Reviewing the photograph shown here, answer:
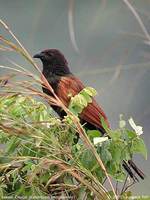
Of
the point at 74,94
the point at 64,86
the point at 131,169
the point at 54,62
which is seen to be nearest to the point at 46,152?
the point at 131,169

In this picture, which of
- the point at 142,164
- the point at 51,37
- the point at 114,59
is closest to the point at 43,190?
the point at 142,164

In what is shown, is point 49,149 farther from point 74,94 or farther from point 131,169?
point 74,94

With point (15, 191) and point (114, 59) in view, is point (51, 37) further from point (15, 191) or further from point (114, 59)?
point (15, 191)

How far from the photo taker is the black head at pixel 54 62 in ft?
13.9

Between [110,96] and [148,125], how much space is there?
569mm

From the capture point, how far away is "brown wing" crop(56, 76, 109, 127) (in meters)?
3.62

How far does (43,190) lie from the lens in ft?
7.77

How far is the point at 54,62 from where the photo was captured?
4.25 m

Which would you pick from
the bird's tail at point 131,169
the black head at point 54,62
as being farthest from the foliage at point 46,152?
the black head at point 54,62

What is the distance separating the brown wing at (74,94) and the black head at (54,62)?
177 millimetres

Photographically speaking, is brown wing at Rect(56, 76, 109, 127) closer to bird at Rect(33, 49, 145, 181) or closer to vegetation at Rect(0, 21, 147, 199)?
bird at Rect(33, 49, 145, 181)

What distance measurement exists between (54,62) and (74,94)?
57cm

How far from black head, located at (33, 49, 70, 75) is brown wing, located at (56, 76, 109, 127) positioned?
18 centimetres

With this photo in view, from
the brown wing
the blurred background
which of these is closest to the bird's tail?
the brown wing
